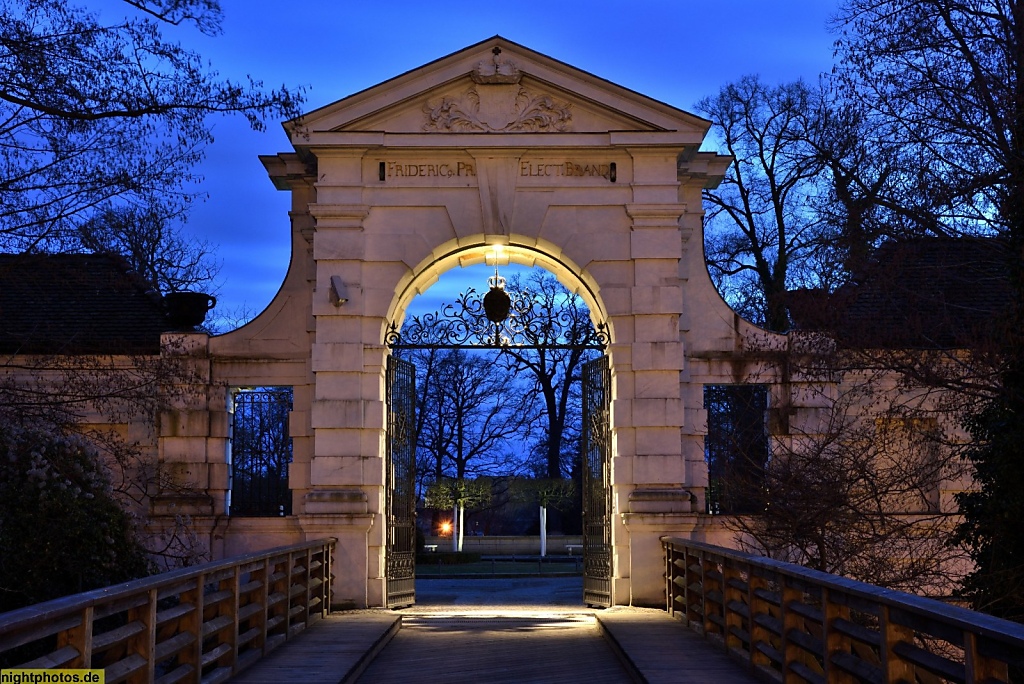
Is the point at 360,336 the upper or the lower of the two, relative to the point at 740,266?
lower

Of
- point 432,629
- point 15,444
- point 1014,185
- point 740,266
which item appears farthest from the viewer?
point 740,266

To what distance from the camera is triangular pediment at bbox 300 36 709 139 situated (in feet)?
53.3

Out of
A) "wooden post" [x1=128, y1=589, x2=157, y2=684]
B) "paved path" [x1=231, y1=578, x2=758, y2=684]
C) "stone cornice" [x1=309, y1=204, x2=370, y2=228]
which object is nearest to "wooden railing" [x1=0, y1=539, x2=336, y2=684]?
"wooden post" [x1=128, y1=589, x2=157, y2=684]

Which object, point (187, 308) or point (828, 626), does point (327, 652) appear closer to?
point (828, 626)

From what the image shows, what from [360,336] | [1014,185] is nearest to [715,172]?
[360,336]

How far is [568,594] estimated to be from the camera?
70.3 feet

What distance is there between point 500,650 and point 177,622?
14.3 ft

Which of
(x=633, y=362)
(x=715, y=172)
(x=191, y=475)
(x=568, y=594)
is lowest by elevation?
(x=568, y=594)

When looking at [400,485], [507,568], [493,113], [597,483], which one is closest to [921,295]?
[493,113]

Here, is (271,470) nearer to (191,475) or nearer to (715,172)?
(191,475)

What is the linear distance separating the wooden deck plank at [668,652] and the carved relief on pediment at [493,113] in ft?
20.8

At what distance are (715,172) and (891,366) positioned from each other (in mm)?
6337

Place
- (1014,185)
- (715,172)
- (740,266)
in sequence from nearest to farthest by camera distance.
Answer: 1. (1014,185)
2. (715,172)
3. (740,266)

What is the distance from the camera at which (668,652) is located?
11078mm
